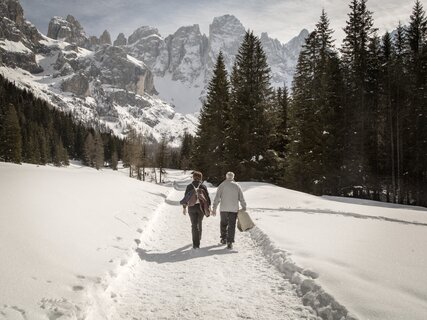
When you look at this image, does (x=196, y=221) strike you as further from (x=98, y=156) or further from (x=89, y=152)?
(x=89, y=152)

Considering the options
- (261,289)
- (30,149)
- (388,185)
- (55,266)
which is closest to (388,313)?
(261,289)

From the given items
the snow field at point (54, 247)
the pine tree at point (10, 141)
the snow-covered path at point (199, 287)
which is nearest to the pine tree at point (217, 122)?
the snow field at point (54, 247)

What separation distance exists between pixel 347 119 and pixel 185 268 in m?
23.7

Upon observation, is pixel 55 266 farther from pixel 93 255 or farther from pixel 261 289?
pixel 261 289

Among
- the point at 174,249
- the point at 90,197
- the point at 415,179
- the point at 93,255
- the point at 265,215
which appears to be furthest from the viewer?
the point at 415,179

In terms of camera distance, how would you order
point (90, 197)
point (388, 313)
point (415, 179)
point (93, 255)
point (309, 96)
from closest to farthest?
point (388, 313) < point (93, 255) < point (90, 197) < point (415, 179) < point (309, 96)

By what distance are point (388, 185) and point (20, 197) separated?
26741 millimetres

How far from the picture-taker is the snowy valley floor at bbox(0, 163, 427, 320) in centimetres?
499

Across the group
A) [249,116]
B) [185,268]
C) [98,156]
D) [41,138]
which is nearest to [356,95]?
→ [249,116]

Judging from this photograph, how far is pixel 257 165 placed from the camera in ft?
99.0

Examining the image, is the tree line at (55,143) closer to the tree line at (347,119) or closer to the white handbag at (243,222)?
the tree line at (347,119)

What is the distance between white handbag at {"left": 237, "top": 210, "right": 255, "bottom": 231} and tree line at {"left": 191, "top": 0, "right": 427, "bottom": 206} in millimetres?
17251

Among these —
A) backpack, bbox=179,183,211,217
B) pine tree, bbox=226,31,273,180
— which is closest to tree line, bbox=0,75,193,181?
pine tree, bbox=226,31,273,180

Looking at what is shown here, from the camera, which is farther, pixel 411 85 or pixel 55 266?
pixel 411 85
